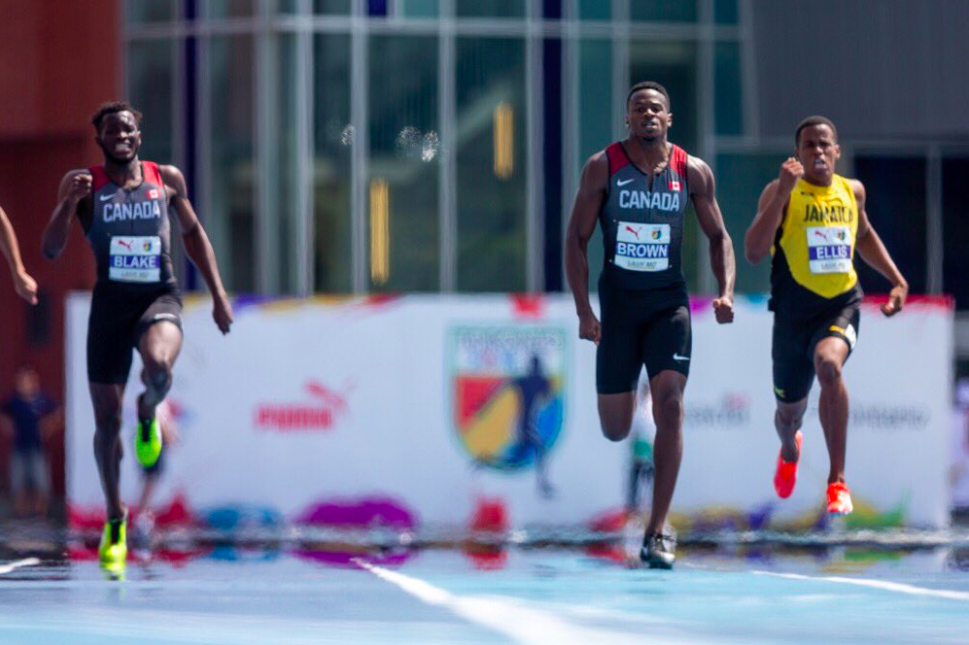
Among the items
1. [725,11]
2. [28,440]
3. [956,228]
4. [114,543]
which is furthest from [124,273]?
[956,228]

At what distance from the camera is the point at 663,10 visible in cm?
2397

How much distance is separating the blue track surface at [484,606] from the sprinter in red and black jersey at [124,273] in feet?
2.63

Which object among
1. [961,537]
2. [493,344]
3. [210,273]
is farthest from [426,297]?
[210,273]

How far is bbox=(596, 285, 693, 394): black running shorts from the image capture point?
29.5ft

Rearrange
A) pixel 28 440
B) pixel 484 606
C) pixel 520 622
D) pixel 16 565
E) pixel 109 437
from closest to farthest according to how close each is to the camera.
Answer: pixel 520 622, pixel 484 606, pixel 109 437, pixel 16 565, pixel 28 440

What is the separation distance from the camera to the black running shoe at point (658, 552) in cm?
875

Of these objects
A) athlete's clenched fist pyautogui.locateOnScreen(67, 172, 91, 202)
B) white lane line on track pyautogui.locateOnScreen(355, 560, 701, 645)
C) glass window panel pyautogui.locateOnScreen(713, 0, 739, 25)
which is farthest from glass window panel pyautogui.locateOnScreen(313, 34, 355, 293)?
white lane line on track pyautogui.locateOnScreen(355, 560, 701, 645)

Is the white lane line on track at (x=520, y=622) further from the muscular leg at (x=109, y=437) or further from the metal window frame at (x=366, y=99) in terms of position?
the metal window frame at (x=366, y=99)

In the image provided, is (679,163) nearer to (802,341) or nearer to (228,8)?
(802,341)

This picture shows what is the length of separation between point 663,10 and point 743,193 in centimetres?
249

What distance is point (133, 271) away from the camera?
9.52m

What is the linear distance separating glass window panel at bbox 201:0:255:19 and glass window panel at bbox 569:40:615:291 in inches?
163

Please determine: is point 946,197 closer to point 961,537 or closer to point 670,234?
point 961,537

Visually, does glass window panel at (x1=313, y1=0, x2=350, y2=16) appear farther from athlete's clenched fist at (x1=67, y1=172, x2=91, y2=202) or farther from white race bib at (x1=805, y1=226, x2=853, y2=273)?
white race bib at (x1=805, y1=226, x2=853, y2=273)
